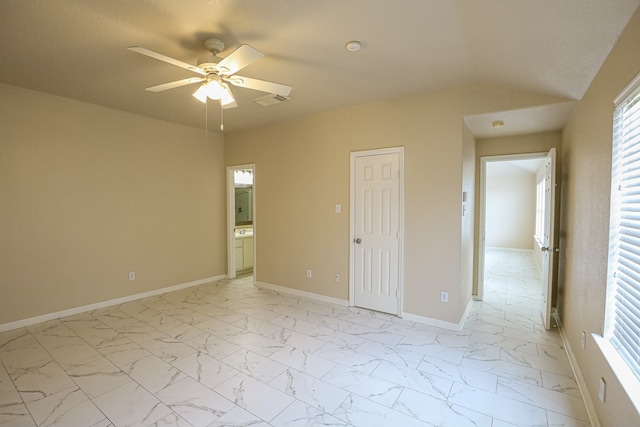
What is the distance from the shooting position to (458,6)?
1.82m

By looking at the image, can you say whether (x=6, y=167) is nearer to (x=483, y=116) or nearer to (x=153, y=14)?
(x=153, y=14)

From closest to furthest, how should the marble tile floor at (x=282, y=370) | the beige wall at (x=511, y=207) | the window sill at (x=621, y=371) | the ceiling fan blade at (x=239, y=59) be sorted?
1. the window sill at (x=621, y=371)
2. the ceiling fan blade at (x=239, y=59)
3. the marble tile floor at (x=282, y=370)
4. the beige wall at (x=511, y=207)

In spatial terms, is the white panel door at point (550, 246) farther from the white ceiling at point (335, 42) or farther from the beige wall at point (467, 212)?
the beige wall at point (467, 212)

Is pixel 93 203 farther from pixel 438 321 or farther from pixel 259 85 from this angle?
pixel 438 321

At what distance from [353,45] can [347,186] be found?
203 cm

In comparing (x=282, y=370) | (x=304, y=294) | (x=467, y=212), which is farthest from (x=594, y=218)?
(x=304, y=294)

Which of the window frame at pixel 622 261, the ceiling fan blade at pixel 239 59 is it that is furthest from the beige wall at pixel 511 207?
the ceiling fan blade at pixel 239 59

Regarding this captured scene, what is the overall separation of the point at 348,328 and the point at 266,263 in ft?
6.86

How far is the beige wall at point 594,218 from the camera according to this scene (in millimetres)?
1621

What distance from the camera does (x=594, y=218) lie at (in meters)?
2.19

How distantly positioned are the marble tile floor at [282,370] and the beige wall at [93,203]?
0.48 m

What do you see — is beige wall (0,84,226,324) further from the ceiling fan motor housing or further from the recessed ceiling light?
the recessed ceiling light

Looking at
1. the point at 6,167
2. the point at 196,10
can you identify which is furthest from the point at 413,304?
the point at 6,167

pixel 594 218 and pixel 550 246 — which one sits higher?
pixel 594 218
